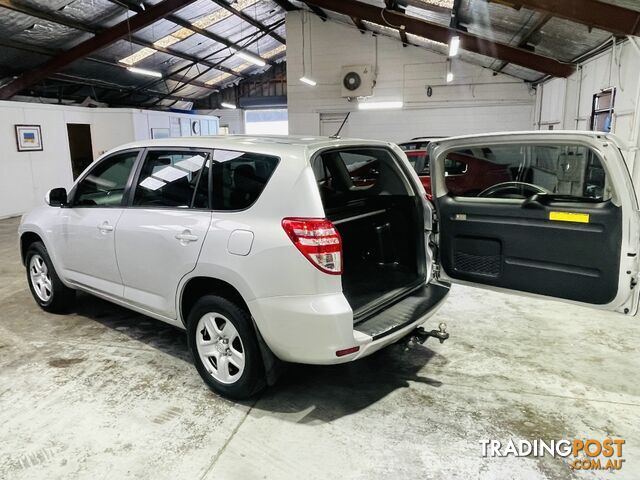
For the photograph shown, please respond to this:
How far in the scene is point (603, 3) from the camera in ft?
16.5

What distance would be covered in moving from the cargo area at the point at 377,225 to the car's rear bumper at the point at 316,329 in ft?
1.58

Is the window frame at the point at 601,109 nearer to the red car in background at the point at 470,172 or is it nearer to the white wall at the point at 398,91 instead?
the red car in background at the point at 470,172

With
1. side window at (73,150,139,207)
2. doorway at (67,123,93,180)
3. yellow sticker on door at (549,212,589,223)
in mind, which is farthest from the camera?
doorway at (67,123,93,180)

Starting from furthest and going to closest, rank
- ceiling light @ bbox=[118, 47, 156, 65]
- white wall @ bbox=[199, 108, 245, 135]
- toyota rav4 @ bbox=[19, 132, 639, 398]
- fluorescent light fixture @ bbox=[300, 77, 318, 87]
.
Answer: white wall @ bbox=[199, 108, 245, 135]
ceiling light @ bbox=[118, 47, 156, 65]
fluorescent light fixture @ bbox=[300, 77, 318, 87]
toyota rav4 @ bbox=[19, 132, 639, 398]

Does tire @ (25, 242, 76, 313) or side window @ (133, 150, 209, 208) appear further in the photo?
tire @ (25, 242, 76, 313)

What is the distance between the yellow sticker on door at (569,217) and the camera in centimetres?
243

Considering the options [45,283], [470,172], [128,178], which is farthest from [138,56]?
[128,178]

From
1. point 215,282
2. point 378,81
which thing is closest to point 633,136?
point 215,282

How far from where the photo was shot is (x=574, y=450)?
2133 millimetres

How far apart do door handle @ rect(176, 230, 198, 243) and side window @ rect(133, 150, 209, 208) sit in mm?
163

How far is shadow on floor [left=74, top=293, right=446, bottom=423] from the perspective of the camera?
2.47m

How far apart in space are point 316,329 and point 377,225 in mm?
1223

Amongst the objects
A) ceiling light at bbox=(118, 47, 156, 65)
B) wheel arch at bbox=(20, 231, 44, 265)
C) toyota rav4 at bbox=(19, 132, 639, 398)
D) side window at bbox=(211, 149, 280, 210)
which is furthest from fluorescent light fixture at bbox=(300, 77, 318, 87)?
side window at bbox=(211, 149, 280, 210)

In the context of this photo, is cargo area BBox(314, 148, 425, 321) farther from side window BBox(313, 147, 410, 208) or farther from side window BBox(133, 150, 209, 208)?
side window BBox(133, 150, 209, 208)
